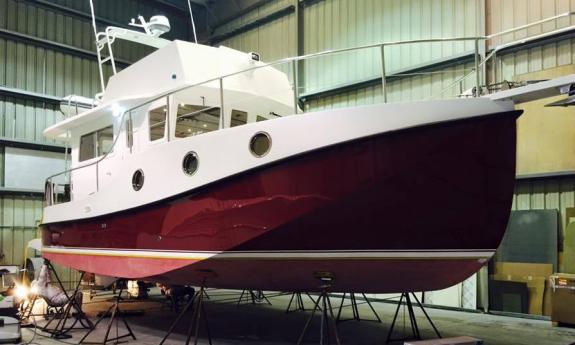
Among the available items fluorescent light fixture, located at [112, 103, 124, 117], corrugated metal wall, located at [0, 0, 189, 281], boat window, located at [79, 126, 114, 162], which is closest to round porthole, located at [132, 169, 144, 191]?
Result: fluorescent light fixture, located at [112, 103, 124, 117]

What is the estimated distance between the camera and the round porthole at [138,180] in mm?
5262

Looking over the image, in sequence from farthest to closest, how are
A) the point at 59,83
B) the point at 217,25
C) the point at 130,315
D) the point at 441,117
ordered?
the point at 217,25 → the point at 59,83 → the point at 130,315 → the point at 441,117

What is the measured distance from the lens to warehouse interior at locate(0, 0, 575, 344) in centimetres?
517

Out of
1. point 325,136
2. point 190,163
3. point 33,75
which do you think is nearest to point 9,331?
point 190,163

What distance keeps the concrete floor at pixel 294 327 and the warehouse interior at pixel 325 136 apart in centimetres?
4

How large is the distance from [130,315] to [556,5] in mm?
8398

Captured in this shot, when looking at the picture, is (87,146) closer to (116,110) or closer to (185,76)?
(116,110)

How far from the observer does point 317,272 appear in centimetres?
445

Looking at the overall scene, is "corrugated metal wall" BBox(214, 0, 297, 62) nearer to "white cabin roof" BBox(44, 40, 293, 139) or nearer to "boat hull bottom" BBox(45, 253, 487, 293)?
"white cabin roof" BBox(44, 40, 293, 139)

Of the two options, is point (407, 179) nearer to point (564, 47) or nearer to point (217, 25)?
point (564, 47)

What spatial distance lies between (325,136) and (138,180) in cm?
229

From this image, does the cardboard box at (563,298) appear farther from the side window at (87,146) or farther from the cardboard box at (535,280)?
the side window at (87,146)

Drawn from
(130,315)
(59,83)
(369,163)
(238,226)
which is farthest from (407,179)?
(59,83)

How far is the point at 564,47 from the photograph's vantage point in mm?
7941
